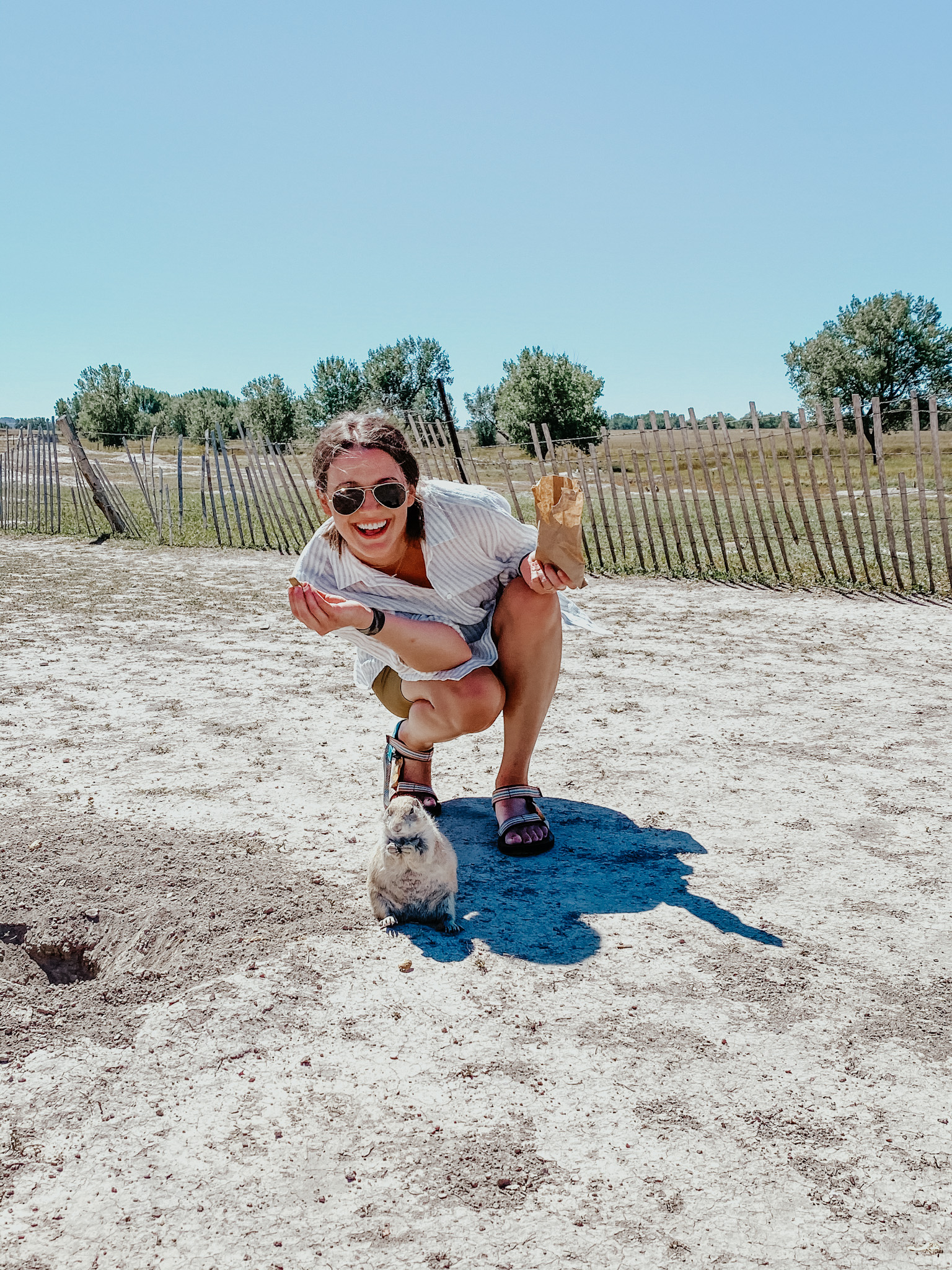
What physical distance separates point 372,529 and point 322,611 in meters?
0.29

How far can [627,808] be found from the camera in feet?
10.9

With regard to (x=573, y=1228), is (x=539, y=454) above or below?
above

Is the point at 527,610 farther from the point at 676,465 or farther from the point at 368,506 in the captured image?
the point at 676,465

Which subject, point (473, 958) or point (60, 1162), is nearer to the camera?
point (60, 1162)

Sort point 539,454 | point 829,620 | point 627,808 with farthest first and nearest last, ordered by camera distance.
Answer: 1. point 539,454
2. point 829,620
3. point 627,808

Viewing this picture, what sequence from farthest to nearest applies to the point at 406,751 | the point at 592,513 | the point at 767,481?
the point at 592,513 < the point at 767,481 < the point at 406,751

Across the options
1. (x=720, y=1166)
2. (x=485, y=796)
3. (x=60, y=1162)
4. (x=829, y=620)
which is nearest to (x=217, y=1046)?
(x=60, y=1162)

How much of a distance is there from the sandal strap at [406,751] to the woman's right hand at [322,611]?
583mm

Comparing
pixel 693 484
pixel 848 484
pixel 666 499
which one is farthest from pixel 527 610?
pixel 666 499

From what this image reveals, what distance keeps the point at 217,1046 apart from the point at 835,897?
1.65 meters

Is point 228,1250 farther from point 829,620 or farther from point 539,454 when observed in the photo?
point 539,454

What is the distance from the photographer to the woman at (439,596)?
2812 mm

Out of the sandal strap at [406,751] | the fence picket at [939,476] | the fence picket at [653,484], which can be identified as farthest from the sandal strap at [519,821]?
the fence picket at [653,484]

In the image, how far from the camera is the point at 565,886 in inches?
108
